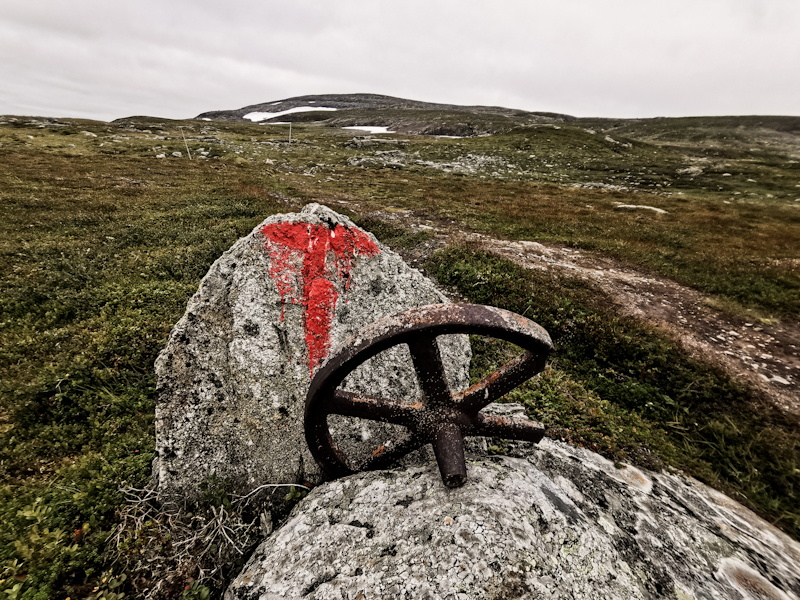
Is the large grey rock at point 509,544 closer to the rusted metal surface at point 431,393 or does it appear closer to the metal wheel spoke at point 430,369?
the rusted metal surface at point 431,393

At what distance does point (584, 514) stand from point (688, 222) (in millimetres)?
27482

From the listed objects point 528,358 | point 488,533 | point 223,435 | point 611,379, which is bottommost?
point 611,379

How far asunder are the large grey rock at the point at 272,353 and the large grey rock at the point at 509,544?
3.81 feet

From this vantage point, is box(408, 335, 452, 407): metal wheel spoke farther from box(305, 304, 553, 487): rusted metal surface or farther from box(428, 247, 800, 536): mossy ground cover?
box(428, 247, 800, 536): mossy ground cover

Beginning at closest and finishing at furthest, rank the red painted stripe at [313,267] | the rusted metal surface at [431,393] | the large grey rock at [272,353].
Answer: the rusted metal surface at [431,393] < the large grey rock at [272,353] < the red painted stripe at [313,267]

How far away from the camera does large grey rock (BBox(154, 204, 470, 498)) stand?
4.82 meters

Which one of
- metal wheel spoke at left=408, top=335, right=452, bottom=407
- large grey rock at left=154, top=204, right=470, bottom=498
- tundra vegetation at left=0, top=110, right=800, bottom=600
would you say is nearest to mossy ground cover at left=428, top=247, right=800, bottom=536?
tundra vegetation at left=0, top=110, right=800, bottom=600

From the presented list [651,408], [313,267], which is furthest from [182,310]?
[651,408]

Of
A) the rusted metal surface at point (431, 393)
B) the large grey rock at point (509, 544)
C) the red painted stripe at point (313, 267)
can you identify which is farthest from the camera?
the red painted stripe at point (313, 267)

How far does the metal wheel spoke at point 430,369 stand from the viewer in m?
3.79

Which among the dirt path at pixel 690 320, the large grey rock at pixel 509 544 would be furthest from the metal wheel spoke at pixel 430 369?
the dirt path at pixel 690 320

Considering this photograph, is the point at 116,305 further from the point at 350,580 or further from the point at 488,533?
the point at 488,533

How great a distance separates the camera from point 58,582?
3.73m

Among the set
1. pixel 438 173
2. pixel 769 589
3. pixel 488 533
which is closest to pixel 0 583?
pixel 488 533
